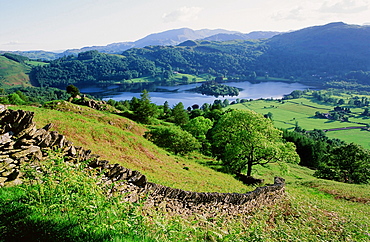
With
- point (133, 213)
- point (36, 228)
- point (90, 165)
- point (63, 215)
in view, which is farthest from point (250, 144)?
point (36, 228)

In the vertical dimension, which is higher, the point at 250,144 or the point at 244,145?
the point at 250,144

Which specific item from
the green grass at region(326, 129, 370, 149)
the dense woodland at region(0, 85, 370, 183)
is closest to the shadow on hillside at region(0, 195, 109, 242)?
the dense woodland at region(0, 85, 370, 183)

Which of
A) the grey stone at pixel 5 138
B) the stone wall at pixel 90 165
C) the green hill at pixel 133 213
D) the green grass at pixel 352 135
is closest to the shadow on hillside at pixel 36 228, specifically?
the green hill at pixel 133 213

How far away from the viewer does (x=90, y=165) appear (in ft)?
44.3

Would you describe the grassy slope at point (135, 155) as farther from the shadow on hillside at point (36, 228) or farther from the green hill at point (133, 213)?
the shadow on hillside at point (36, 228)

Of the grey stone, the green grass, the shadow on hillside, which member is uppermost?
→ the grey stone

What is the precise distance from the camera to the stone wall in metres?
12.0

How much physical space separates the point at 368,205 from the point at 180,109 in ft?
228

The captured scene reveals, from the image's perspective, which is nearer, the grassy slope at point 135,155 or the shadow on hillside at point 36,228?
the shadow on hillside at point 36,228

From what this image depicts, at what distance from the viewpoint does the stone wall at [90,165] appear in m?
12.0

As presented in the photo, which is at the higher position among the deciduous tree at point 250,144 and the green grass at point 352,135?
the deciduous tree at point 250,144

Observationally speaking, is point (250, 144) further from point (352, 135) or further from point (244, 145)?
point (352, 135)

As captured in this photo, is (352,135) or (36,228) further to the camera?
(352,135)

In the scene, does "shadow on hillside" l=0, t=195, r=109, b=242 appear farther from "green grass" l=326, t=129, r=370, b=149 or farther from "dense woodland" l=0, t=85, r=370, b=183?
"green grass" l=326, t=129, r=370, b=149
